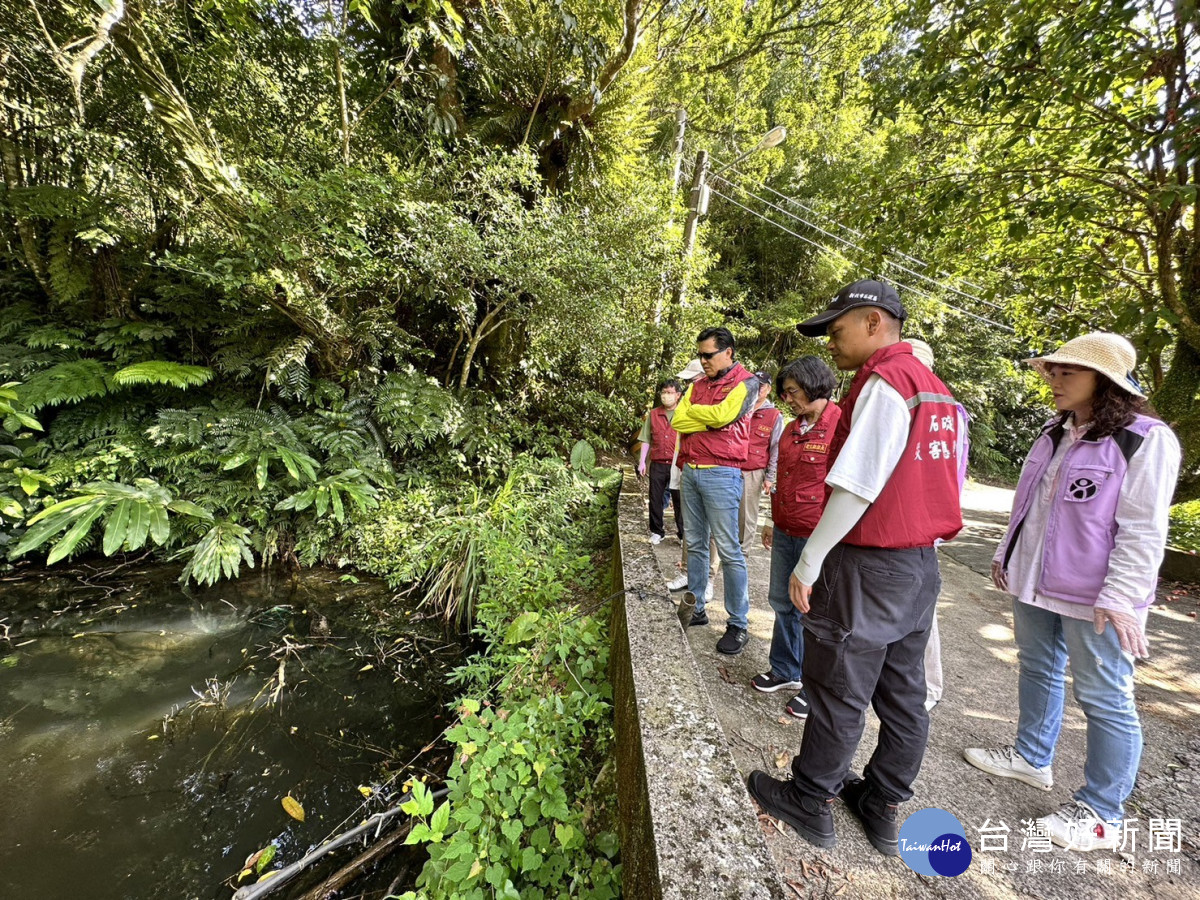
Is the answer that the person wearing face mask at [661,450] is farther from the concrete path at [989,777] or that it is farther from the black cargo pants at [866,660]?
the black cargo pants at [866,660]

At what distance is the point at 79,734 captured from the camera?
2787 mm

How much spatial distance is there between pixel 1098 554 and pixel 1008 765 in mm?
1157

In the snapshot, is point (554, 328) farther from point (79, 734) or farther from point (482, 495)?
point (79, 734)

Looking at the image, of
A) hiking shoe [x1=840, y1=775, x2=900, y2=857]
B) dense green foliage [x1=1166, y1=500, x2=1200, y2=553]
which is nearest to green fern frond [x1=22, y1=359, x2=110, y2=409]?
hiking shoe [x1=840, y1=775, x2=900, y2=857]

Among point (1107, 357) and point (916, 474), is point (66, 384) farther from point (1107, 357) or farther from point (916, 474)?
point (1107, 357)

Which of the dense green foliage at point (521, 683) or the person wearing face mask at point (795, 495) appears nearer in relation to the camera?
the dense green foliage at point (521, 683)

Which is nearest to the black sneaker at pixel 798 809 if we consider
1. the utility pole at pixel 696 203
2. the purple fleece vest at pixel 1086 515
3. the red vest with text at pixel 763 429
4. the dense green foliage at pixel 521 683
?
the dense green foliage at pixel 521 683

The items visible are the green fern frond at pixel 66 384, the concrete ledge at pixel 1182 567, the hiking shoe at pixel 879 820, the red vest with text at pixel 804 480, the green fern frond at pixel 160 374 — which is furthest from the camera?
the concrete ledge at pixel 1182 567

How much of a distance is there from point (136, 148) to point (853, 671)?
7.39 m

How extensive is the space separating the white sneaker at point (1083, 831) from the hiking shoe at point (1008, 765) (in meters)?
0.27

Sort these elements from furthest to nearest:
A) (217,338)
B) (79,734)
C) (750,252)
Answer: (750,252)
(217,338)
(79,734)

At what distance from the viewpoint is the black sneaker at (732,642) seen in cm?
290

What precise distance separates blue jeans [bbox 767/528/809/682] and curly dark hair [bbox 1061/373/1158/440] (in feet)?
4.13

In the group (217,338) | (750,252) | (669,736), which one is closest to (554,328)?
(217,338)
